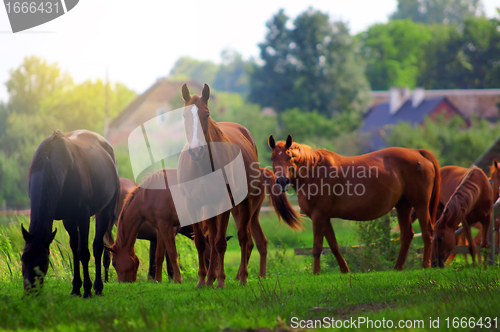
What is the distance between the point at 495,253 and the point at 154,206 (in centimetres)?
738

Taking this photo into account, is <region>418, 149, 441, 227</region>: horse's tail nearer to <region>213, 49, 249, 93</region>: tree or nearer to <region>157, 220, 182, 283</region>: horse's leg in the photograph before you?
<region>157, 220, 182, 283</region>: horse's leg

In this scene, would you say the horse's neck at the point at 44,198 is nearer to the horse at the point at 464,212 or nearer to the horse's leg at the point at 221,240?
the horse's leg at the point at 221,240

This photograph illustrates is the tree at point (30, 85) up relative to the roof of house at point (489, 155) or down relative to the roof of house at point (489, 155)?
up

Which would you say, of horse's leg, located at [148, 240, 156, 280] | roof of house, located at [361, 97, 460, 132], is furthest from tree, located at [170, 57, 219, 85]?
horse's leg, located at [148, 240, 156, 280]

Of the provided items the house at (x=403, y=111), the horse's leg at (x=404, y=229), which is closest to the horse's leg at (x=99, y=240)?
the horse's leg at (x=404, y=229)

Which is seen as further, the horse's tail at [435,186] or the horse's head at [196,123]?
the horse's tail at [435,186]

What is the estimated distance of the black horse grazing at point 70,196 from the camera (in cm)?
514

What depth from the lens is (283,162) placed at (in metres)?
8.20

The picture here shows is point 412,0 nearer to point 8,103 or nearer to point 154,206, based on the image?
point 8,103

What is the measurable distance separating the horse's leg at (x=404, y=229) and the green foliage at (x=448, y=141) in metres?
27.1

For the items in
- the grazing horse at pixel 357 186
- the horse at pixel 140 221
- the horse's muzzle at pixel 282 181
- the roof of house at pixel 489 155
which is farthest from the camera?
the roof of house at pixel 489 155

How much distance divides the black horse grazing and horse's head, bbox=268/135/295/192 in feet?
8.30

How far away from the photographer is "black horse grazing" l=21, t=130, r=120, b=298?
5.14 meters

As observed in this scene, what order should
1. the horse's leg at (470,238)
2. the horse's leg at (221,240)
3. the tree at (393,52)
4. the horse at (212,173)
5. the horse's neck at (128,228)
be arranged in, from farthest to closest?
the tree at (393,52)
the horse's leg at (470,238)
the horse's neck at (128,228)
the horse's leg at (221,240)
the horse at (212,173)
